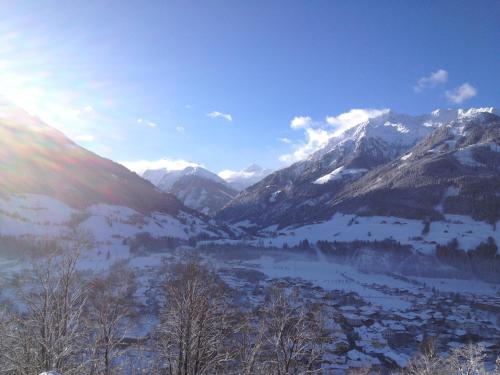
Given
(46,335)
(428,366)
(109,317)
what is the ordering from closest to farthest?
(46,335) → (428,366) → (109,317)

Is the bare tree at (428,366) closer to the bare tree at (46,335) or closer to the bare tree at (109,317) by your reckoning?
the bare tree at (109,317)

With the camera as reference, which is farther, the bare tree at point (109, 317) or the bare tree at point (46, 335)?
the bare tree at point (109, 317)

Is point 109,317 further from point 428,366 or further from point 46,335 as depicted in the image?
point 428,366

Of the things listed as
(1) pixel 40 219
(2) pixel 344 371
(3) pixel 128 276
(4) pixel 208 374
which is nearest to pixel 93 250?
(1) pixel 40 219

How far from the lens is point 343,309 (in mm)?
97250

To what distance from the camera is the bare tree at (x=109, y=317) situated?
2362 cm

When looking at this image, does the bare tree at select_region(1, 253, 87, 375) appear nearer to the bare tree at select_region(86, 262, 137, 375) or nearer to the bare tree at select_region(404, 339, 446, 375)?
the bare tree at select_region(86, 262, 137, 375)

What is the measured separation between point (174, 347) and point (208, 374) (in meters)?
3.69

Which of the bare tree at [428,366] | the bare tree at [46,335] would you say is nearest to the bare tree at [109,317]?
the bare tree at [46,335]

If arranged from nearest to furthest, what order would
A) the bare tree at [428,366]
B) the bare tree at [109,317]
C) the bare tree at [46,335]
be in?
the bare tree at [46,335]
the bare tree at [109,317]
the bare tree at [428,366]

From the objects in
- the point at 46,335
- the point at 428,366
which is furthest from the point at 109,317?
the point at 428,366

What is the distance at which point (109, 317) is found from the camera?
102 feet

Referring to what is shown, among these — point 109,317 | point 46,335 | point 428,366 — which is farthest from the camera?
point 109,317

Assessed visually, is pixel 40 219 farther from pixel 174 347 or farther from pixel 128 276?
pixel 174 347
